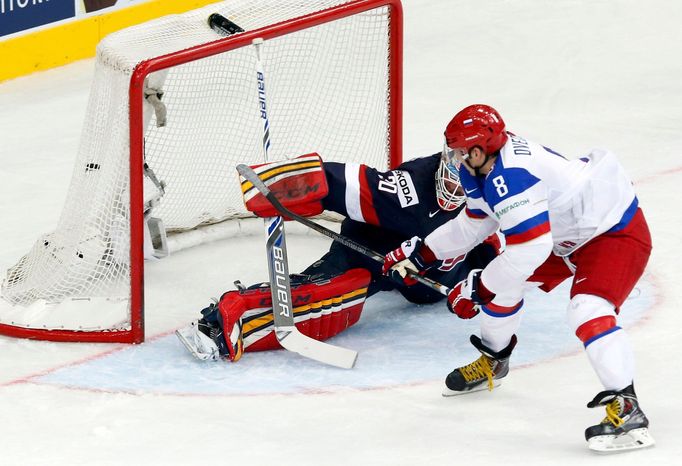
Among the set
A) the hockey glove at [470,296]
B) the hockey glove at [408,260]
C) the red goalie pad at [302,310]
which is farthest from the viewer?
the red goalie pad at [302,310]

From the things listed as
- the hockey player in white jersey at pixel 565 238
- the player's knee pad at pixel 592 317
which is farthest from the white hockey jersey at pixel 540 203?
the player's knee pad at pixel 592 317

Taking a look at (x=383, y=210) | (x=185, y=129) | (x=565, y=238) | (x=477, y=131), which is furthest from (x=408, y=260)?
(x=185, y=129)

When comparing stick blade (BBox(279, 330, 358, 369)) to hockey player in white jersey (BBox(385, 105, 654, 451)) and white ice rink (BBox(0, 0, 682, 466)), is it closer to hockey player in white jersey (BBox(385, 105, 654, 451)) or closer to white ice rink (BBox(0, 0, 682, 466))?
white ice rink (BBox(0, 0, 682, 466))

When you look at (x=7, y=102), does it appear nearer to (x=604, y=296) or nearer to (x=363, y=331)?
(x=363, y=331)

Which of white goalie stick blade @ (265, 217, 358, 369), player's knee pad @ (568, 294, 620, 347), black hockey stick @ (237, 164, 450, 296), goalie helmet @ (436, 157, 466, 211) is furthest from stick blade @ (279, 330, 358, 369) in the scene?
player's knee pad @ (568, 294, 620, 347)

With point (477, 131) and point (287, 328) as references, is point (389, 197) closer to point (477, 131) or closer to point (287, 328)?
point (287, 328)

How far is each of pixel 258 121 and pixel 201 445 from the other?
67.6 inches

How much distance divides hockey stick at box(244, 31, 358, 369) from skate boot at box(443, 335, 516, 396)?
361mm

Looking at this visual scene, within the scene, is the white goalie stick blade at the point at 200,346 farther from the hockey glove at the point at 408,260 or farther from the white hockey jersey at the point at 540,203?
the white hockey jersey at the point at 540,203

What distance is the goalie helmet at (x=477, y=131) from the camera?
3.58 meters

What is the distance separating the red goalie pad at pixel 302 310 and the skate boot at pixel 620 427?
3.53 ft

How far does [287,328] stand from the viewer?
4.25 m

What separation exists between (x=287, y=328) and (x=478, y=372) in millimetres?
623

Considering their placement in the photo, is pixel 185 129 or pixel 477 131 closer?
pixel 477 131
